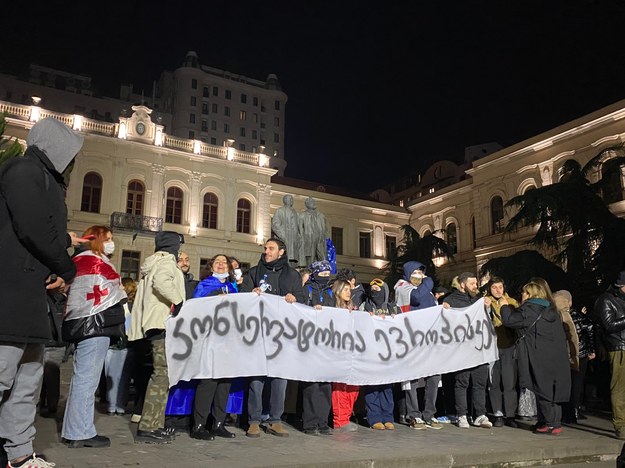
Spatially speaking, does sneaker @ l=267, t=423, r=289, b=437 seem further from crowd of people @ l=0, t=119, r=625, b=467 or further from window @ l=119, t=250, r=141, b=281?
window @ l=119, t=250, r=141, b=281

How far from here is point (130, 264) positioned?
2692cm

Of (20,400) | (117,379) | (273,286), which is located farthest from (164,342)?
(117,379)

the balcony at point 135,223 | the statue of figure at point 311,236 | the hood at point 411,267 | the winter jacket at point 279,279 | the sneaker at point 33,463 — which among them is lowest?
the sneaker at point 33,463

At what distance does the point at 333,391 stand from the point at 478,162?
29.8 m

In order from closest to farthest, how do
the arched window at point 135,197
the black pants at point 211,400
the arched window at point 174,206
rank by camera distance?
the black pants at point 211,400 < the arched window at point 135,197 < the arched window at point 174,206

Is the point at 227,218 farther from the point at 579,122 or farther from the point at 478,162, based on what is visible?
the point at 579,122

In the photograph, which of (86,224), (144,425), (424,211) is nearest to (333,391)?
(144,425)

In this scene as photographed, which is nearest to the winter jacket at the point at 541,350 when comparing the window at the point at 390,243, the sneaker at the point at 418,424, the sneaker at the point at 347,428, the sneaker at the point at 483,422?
the sneaker at the point at 483,422

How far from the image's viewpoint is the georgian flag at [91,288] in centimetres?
406

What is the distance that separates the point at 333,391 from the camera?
5750mm

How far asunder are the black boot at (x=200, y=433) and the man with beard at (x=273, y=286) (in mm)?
574

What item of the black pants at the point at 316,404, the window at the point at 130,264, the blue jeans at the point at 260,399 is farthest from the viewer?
the window at the point at 130,264

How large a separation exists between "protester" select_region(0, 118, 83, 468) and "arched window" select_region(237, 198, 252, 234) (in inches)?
1100

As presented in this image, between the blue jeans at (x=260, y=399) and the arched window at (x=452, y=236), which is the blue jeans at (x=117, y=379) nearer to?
the blue jeans at (x=260, y=399)
